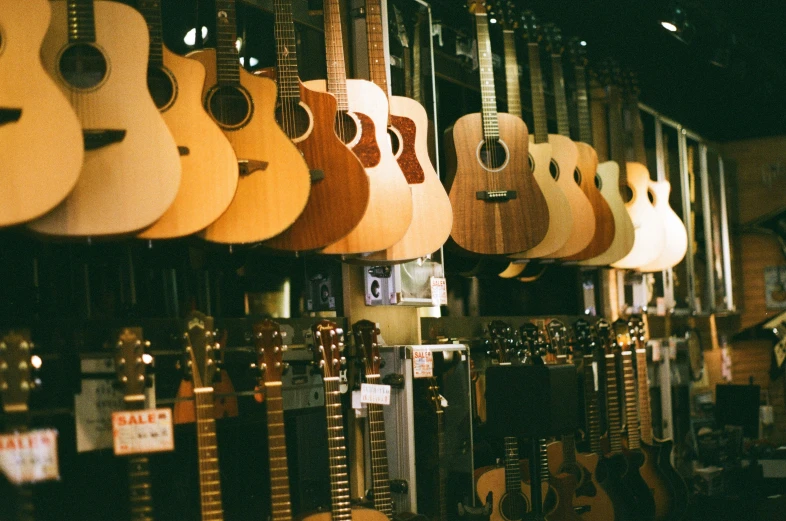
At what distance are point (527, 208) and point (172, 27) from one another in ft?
5.49

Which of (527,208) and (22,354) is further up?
(527,208)

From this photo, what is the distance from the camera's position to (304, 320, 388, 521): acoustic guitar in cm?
318

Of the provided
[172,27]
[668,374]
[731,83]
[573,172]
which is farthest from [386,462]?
[731,83]

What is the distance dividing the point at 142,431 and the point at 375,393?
43.4 inches

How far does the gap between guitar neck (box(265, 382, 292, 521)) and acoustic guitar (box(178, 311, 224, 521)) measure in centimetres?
22

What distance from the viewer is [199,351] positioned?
287 cm

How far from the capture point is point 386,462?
11.6 feet

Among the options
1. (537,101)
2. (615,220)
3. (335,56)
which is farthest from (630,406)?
(335,56)

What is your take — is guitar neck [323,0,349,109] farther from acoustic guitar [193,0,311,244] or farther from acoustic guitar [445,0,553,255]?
acoustic guitar [445,0,553,255]

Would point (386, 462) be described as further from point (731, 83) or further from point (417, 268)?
point (731, 83)

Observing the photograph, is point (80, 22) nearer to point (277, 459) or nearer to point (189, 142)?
point (189, 142)

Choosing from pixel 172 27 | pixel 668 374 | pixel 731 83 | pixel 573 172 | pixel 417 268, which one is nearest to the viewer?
pixel 172 27

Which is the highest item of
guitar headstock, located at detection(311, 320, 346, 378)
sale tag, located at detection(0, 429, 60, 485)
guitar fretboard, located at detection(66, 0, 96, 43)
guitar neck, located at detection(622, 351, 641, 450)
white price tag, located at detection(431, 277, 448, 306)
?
guitar fretboard, located at detection(66, 0, 96, 43)

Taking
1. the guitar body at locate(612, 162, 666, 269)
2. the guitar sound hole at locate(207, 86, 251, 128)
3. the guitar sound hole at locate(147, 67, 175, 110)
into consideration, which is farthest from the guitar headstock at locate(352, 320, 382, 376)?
the guitar body at locate(612, 162, 666, 269)
